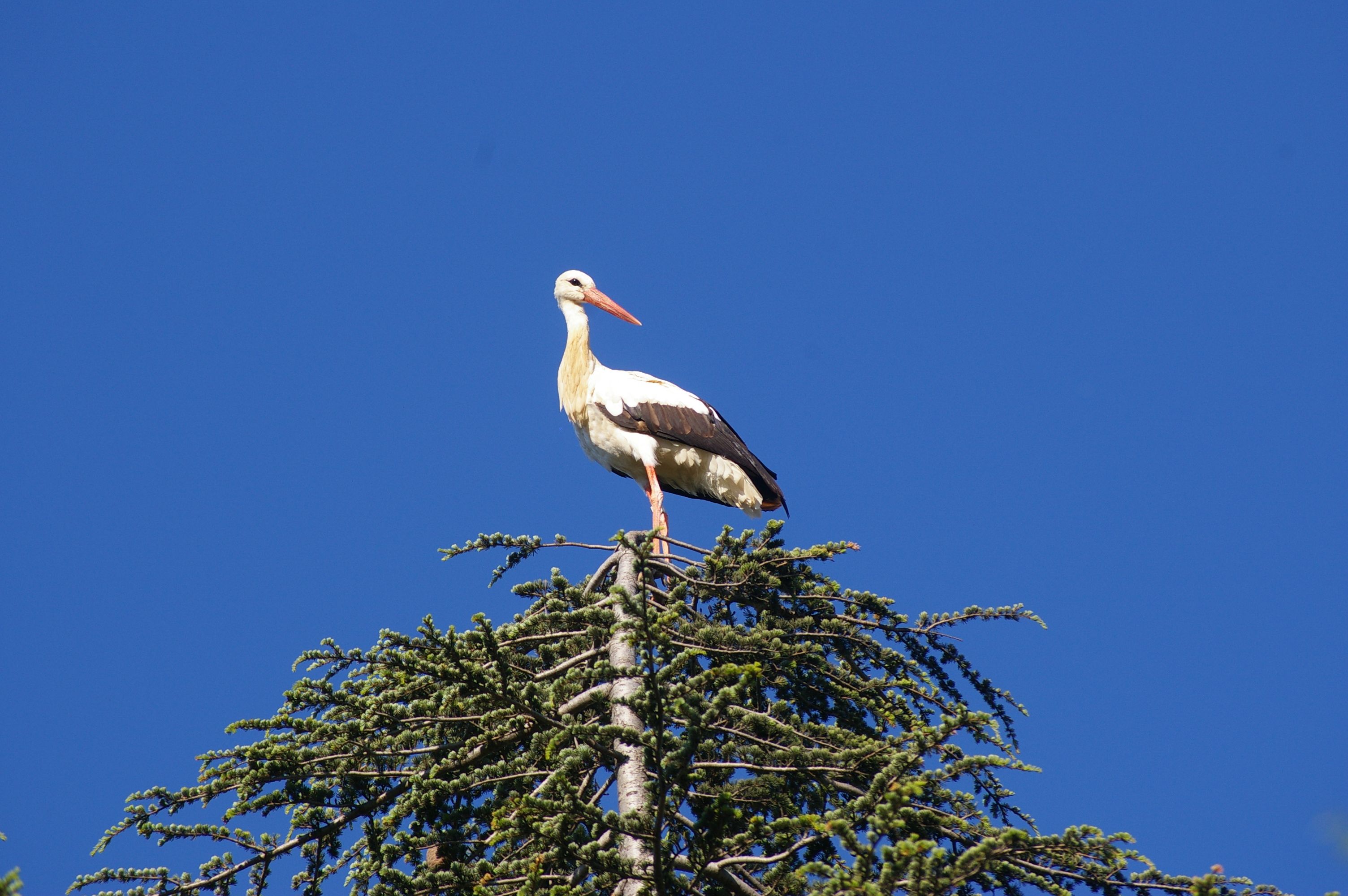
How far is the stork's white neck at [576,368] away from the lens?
36.6ft

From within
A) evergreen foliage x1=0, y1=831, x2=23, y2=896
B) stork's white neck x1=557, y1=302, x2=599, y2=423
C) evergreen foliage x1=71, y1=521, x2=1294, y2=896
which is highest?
stork's white neck x1=557, y1=302, x2=599, y2=423

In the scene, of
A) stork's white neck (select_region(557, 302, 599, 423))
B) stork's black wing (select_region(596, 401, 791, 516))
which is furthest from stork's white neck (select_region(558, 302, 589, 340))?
stork's black wing (select_region(596, 401, 791, 516))

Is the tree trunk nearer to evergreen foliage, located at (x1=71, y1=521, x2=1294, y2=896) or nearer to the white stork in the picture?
evergreen foliage, located at (x1=71, y1=521, x2=1294, y2=896)

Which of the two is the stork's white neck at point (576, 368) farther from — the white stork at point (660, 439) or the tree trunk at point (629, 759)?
the tree trunk at point (629, 759)

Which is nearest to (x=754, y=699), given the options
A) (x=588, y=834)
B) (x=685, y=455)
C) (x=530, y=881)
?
(x=588, y=834)

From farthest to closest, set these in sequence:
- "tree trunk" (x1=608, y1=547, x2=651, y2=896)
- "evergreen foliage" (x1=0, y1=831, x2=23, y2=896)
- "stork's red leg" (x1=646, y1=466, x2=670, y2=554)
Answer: "stork's red leg" (x1=646, y1=466, x2=670, y2=554)
"tree trunk" (x1=608, y1=547, x2=651, y2=896)
"evergreen foliage" (x1=0, y1=831, x2=23, y2=896)

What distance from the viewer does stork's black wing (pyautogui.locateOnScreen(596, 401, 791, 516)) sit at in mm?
10680

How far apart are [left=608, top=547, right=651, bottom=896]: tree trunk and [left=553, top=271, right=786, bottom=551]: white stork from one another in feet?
10.1

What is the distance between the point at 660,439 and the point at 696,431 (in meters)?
0.35

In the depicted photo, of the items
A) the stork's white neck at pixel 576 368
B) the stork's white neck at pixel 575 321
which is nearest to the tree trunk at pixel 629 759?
the stork's white neck at pixel 576 368

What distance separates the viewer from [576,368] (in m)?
11.4

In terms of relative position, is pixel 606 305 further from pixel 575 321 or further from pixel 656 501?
pixel 656 501

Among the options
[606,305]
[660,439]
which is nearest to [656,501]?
[660,439]

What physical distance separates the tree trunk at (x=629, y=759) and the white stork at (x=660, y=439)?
3068 millimetres
